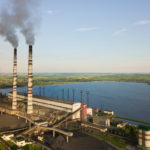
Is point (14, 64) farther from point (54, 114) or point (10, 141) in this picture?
point (10, 141)

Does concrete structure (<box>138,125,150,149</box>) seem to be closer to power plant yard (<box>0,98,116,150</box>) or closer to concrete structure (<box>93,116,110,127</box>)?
power plant yard (<box>0,98,116,150</box>)

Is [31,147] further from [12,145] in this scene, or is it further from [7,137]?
[7,137]

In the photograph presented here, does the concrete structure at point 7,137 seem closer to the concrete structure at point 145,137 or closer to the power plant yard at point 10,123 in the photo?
the power plant yard at point 10,123

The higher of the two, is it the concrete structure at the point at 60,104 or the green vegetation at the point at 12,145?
the concrete structure at the point at 60,104

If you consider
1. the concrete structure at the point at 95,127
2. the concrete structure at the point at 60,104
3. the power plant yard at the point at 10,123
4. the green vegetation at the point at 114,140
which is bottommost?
the green vegetation at the point at 114,140

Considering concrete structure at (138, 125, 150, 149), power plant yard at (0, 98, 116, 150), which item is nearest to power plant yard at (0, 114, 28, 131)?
power plant yard at (0, 98, 116, 150)

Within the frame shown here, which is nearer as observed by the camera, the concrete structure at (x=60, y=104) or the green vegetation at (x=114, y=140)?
the green vegetation at (x=114, y=140)

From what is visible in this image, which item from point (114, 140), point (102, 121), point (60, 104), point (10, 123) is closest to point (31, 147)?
point (10, 123)

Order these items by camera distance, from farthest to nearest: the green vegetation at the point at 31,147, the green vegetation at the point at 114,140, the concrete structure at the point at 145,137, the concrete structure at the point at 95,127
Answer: the concrete structure at the point at 95,127 → the green vegetation at the point at 114,140 → the concrete structure at the point at 145,137 → the green vegetation at the point at 31,147

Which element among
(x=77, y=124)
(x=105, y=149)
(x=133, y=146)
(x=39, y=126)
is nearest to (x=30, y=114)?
(x=39, y=126)

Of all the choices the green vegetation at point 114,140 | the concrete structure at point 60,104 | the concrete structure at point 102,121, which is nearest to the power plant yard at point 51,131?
the concrete structure at point 60,104

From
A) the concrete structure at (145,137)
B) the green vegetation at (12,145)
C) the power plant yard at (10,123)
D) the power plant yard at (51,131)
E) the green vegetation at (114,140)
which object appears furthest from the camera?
the power plant yard at (10,123)

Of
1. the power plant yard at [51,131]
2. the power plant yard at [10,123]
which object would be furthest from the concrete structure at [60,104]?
the power plant yard at [10,123]
